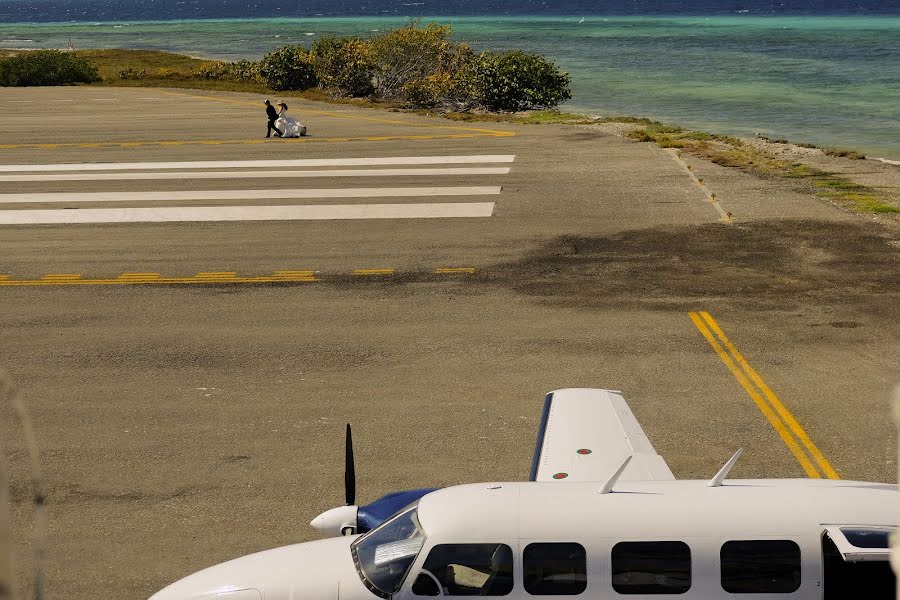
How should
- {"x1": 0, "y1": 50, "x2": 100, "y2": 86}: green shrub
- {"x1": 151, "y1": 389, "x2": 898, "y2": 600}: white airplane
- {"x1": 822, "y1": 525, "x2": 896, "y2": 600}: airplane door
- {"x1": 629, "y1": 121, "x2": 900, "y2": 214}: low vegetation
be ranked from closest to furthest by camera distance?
{"x1": 822, "y1": 525, "x2": 896, "y2": 600}: airplane door, {"x1": 151, "y1": 389, "x2": 898, "y2": 600}: white airplane, {"x1": 629, "y1": 121, "x2": 900, "y2": 214}: low vegetation, {"x1": 0, "y1": 50, "x2": 100, "y2": 86}: green shrub

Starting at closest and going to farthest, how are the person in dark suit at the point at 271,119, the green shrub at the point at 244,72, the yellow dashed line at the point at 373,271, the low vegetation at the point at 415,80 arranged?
the yellow dashed line at the point at 373,271 → the person in dark suit at the point at 271,119 → the low vegetation at the point at 415,80 → the green shrub at the point at 244,72

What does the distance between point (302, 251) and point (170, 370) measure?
7.26 metres

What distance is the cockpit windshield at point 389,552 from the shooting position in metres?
9.39

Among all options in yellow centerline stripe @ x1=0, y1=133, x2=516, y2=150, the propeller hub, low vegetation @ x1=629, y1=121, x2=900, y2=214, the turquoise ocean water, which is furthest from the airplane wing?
the turquoise ocean water

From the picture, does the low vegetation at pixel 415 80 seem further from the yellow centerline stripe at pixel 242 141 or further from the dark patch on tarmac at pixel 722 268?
the dark patch on tarmac at pixel 722 268

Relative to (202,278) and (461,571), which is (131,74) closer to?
(202,278)

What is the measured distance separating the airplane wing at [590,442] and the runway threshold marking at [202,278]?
931 centimetres

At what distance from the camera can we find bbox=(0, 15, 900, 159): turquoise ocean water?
180 feet

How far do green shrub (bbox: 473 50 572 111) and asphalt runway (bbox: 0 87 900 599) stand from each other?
48.8 ft

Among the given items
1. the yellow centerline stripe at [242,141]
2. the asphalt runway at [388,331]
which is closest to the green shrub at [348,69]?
the yellow centerline stripe at [242,141]

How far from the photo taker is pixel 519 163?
111 ft

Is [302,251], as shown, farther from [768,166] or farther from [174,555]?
[768,166]

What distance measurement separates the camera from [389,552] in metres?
9.57

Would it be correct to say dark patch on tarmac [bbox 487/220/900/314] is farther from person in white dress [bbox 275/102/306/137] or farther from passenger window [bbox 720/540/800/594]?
person in white dress [bbox 275/102/306/137]
